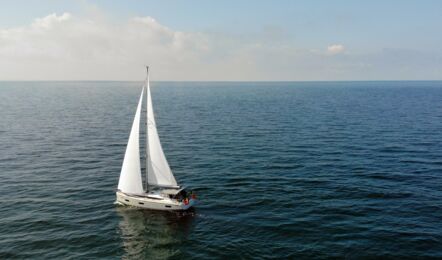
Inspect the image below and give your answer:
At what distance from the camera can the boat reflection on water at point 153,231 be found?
114ft

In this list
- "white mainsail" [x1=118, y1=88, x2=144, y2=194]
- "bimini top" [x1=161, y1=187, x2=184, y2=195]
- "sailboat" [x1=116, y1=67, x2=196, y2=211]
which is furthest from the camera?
"white mainsail" [x1=118, y1=88, x2=144, y2=194]

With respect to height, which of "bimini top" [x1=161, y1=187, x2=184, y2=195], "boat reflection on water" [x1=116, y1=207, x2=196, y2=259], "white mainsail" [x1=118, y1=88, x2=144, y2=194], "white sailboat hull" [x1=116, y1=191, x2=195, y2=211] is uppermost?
"white mainsail" [x1=118, y1=88, x2=144, y2=194]

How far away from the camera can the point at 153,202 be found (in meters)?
42.9

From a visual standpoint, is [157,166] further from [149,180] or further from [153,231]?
[153,231]

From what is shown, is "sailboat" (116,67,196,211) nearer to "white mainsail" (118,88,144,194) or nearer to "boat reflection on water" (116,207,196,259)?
"white mainsail" (118,88,144,194)

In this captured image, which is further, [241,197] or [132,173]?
[241,197]

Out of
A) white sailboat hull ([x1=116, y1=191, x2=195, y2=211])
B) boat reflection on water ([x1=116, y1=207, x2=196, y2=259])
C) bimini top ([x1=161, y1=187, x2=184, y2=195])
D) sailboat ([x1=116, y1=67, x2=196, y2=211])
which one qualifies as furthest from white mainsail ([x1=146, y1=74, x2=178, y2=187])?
boat reflection on water ([x1=116, y1=207, x2=196, y2=259])

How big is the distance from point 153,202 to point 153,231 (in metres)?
4.76

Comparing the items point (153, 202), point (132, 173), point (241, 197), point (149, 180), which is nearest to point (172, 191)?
point (153, 202)

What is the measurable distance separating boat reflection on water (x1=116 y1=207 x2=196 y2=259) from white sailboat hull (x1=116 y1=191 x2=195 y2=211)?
28.7 inches

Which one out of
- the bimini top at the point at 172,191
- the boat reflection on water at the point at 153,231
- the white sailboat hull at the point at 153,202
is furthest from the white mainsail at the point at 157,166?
the boat reflection on water at the point at 153,231

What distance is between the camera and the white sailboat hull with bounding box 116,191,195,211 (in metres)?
42.2

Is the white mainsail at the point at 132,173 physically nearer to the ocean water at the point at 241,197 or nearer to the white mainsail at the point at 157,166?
the white mainsail at the point at 157,166

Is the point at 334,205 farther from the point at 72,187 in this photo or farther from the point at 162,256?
the point at 72,187
